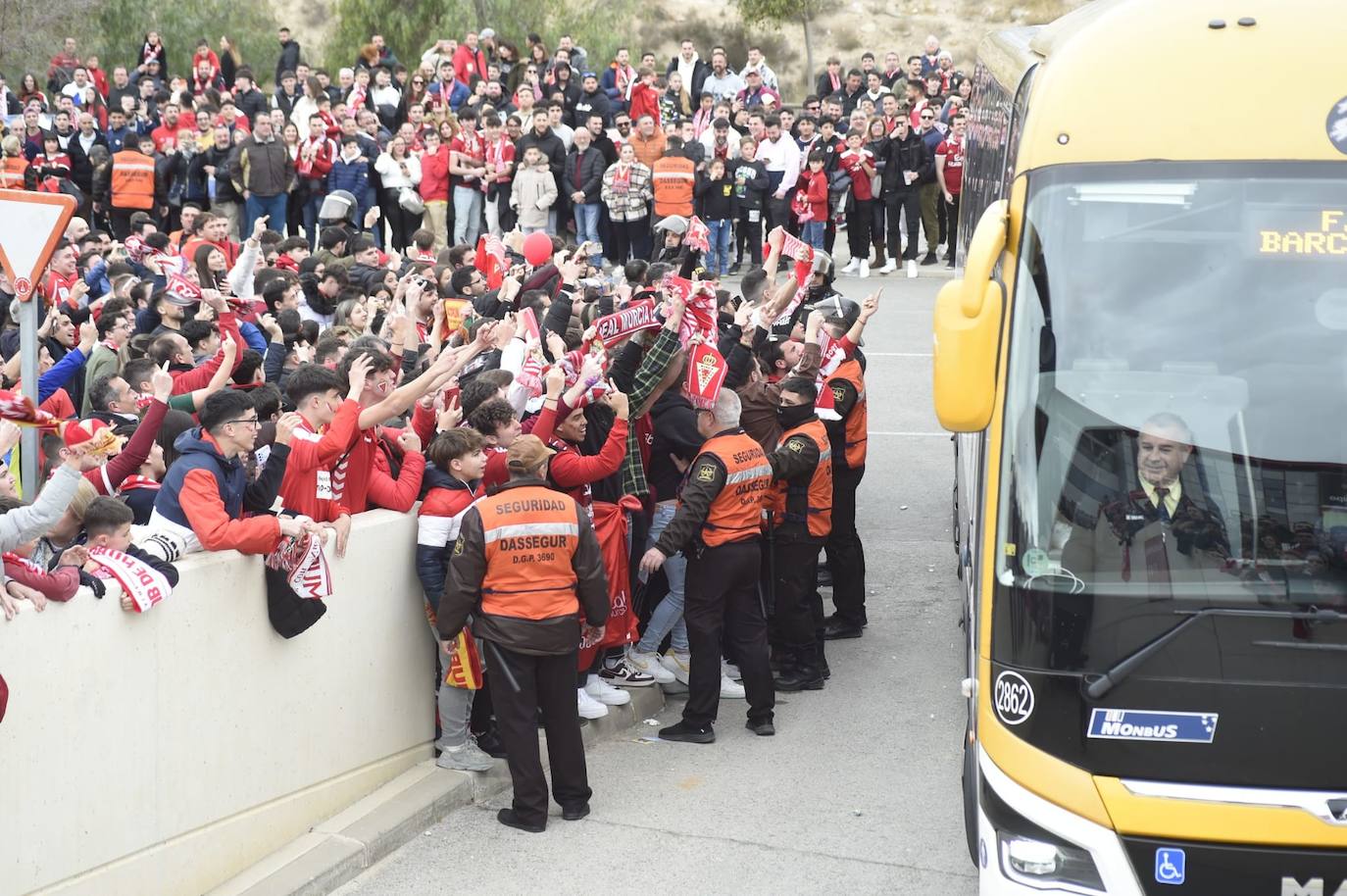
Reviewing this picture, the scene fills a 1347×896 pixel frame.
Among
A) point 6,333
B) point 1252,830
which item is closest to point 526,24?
point 6,333

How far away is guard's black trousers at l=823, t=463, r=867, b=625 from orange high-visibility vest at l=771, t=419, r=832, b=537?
761 mm

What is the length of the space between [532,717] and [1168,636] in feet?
11.5

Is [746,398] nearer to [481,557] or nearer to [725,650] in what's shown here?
[725,650]

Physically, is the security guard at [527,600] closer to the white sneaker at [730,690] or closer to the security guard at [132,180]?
the white sneaker at [730,690]

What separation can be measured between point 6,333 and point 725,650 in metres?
6.41

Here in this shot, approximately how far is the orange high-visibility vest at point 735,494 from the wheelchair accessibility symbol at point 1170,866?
4.05m

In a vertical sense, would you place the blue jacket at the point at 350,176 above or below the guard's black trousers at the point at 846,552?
above

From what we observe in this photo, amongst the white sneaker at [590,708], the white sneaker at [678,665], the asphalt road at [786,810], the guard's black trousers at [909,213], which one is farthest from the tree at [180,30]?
the white sneaker at [590,708]

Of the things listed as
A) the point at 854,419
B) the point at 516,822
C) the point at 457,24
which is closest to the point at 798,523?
the point at 854,419

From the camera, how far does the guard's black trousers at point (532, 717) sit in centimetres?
772

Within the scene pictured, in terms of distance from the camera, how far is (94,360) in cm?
1067

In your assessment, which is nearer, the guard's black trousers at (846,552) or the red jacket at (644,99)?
the guard's black trousers at (846,552)

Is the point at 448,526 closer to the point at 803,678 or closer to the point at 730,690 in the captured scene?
the point at 730,690

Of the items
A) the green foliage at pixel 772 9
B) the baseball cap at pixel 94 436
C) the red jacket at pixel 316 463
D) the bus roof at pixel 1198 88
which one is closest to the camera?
the bus roof at pixel 1198 88
